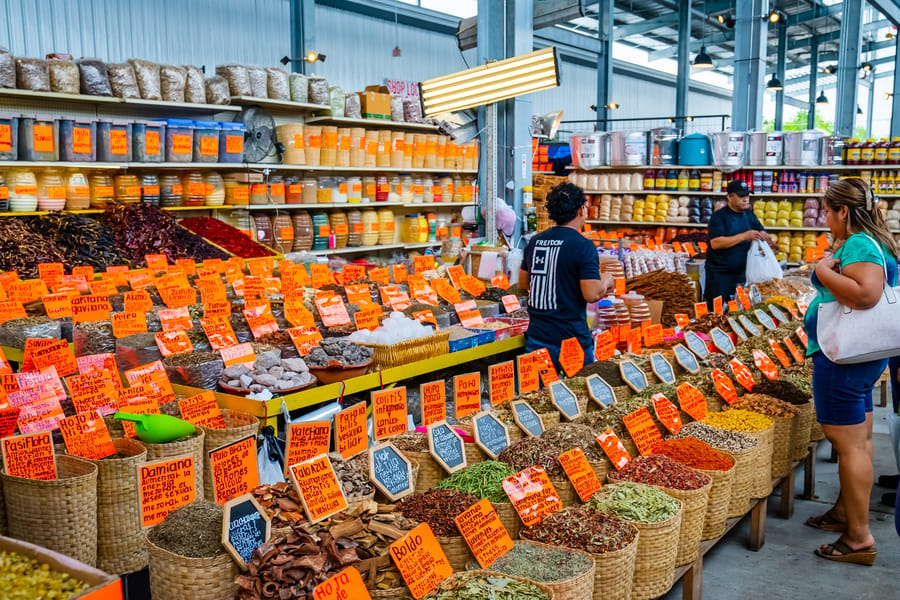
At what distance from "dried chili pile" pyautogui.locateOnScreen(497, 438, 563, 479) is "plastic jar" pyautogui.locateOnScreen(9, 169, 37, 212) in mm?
4865

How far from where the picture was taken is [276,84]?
291 inches

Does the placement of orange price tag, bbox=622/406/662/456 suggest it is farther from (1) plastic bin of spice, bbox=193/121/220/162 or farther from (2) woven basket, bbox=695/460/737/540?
(1) plastic bin of spice, bbox=193/121/220/162

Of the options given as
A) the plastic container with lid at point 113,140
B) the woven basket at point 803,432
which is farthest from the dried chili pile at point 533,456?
the plastic container with lid at point 113,140

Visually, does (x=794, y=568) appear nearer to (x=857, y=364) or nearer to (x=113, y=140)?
(x=857, y=364)

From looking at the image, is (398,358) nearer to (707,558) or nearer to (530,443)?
(530,443)

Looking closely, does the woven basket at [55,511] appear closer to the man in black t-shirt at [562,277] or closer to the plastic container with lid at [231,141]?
the man in black t-shirt at [562,277]

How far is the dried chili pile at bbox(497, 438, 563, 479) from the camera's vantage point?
2295 mm

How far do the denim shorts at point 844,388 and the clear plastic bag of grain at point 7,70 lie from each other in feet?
18.9

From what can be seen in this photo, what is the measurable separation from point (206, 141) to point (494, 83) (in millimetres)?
3100

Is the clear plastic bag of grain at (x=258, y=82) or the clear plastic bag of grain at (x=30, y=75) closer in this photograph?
the clear plastic bag of grain at (x=30, y=75)

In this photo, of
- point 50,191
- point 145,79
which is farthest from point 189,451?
point 145,79

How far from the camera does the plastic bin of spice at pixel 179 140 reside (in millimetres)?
6512

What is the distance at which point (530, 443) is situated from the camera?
2463 millimetres

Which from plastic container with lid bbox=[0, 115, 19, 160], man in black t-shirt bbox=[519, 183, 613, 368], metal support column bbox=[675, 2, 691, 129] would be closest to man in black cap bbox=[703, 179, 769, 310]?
man in black t-shirt bbox=[519, 183, 613, 368]
